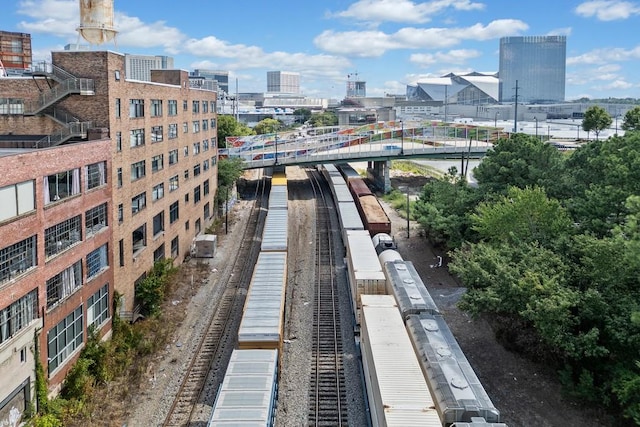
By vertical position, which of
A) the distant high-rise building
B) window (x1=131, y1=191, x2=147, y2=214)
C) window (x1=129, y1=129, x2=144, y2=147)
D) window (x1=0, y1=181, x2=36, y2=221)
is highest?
the distant high-rise building

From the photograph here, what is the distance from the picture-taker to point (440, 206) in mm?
43906

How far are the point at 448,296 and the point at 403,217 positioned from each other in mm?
22051

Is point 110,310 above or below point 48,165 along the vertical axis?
below

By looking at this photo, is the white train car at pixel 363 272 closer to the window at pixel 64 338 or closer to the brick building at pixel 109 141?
the brick building at pixel 109 141

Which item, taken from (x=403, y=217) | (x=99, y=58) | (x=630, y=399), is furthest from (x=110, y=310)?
(x=403, y=217)

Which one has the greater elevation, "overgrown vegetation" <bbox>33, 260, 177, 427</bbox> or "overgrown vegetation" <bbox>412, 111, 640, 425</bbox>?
"overgrown vegetation" <bbox>412, 111, 640, 425</bbox>

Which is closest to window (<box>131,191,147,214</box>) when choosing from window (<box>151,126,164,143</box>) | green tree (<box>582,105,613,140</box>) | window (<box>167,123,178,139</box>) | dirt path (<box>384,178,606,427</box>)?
window (<box>151,126,164,143</box>)

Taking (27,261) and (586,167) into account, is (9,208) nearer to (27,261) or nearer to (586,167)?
(27,261)

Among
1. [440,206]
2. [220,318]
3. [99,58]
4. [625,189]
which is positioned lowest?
[220,318]

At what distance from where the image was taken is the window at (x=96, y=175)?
26303 millimetres

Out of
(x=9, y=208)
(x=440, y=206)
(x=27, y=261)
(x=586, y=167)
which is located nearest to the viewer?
(x=9, y=208)

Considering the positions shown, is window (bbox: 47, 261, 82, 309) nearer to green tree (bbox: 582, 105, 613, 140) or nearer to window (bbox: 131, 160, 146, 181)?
window (bbox: 131, 160, 146, 181)

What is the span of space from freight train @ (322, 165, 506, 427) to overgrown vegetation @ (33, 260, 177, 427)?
10.6 meters

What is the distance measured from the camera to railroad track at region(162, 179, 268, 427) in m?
22.7
